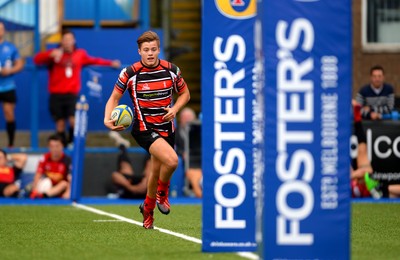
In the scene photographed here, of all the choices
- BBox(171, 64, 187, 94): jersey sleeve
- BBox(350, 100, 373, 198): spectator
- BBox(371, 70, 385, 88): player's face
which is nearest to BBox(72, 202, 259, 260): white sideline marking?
BBox(171, 64, 187, 94): jersey sleeve

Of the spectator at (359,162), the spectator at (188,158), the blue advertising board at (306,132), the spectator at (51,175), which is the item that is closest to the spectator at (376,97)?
the spectator at (359,162)

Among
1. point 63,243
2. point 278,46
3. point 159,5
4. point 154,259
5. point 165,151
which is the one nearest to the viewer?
point 278,46

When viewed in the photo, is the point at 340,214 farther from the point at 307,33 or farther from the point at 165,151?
the point at 165,151

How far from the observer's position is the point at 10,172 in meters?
19.0

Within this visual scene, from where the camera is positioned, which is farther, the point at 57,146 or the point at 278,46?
the point at 57,146

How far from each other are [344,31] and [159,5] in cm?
1983

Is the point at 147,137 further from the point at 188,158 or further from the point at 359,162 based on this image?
the point at 188,158

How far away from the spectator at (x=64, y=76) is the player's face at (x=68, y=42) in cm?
2

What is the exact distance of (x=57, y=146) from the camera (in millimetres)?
18656

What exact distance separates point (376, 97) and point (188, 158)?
11.2ft

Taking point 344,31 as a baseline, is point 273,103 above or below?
below

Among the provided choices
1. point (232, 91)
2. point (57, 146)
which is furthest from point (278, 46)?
point (57, 146)

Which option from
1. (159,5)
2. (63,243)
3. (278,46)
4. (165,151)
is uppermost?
(159,5)

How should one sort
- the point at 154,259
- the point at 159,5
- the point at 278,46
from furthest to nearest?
the point at 159,5
the point at 154,259
the point at 278,46
